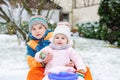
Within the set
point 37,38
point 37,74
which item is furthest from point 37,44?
point 37,74

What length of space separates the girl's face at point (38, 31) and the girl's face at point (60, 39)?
0.39 meters

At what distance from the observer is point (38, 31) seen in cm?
434

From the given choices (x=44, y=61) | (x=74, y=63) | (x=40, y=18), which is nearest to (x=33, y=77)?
(x=44, y=61)

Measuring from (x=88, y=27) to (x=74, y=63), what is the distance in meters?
19.7

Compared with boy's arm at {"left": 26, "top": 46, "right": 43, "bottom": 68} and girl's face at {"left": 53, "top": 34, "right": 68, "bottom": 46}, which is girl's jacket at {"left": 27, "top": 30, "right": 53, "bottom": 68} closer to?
boy's arm at {"left": 26, "top": 46, "right": 43, "bottom": 68}

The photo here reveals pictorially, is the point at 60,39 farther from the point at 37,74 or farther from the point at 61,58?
the point at 37,74

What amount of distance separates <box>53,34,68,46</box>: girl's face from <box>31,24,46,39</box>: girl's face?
15.2 inches

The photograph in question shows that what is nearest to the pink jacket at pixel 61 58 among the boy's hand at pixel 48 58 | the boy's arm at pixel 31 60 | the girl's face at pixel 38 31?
the boy's hand at pixel 48 58

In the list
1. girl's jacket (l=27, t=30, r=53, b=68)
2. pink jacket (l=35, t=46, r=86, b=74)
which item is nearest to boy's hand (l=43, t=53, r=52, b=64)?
pink jacket (l=35, t=46, r=86, b=74)

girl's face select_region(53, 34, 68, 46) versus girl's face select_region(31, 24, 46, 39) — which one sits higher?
girl's face select_region(31, 24, 46, 39)

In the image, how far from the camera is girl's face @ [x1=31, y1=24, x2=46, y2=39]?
435 centimetres

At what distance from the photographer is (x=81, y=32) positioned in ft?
83.8

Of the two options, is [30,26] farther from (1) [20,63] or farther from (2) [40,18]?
(1) [20,63]

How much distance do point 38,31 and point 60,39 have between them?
1.49 ft
